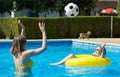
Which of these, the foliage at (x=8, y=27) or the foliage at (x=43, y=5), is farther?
the foliage at (x=43, y=5)

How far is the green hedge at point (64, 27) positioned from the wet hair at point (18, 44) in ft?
60.4

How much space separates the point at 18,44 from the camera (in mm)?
5410

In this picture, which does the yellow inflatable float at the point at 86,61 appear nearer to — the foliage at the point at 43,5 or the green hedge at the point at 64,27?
the green hedge at the point at 64,27

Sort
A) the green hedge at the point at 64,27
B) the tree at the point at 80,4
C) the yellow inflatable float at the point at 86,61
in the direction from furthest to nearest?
1. the tree at the point at 80,4
2. the green hedge at the point at 64,27
3. the yellow inflatable float at the point at 86,61

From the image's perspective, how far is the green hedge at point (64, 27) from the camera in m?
24.2

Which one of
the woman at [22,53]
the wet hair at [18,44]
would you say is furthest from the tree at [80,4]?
the wet hair at [18,44]

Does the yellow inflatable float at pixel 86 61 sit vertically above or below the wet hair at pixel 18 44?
below

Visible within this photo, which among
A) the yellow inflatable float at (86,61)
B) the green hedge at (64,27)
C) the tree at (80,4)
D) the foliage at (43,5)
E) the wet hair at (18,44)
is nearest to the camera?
the wet hair at (18,44)

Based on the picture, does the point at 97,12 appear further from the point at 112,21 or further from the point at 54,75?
the point at 54,75

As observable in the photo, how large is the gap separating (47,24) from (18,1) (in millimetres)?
16284

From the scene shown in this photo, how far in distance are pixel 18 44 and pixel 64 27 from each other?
64.2ft

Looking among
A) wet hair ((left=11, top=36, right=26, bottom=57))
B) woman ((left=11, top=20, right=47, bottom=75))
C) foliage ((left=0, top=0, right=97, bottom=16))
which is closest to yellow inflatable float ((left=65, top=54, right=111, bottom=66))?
woman ((left=11, top=20, right=47, bottom=75))

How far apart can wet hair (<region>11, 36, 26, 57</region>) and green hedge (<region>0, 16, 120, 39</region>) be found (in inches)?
724

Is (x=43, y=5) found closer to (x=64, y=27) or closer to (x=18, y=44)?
(x=64, y=27)
